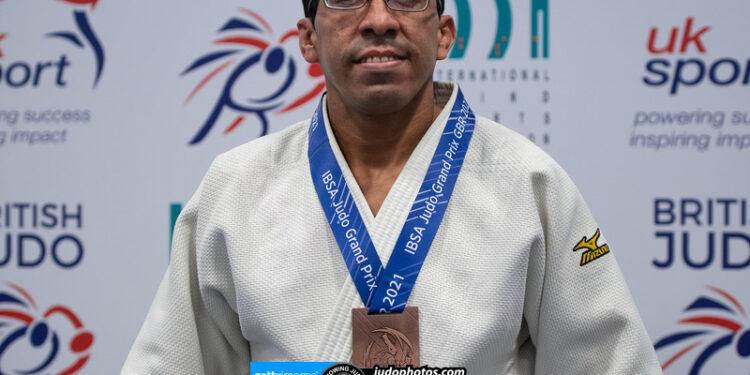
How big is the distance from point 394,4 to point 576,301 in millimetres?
601

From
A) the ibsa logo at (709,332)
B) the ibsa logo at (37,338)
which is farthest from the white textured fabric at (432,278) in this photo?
the ibsa logo at (37,338)

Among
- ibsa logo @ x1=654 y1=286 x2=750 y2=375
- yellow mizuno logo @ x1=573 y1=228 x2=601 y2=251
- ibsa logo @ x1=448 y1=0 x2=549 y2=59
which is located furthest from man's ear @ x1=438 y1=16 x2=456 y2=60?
ibsa logo @ x1=654 y1=286 x2=750 y2=375

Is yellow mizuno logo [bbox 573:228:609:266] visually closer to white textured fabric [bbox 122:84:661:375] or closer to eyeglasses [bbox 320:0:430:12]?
white textured fabric [bbox 122:84:661:375]

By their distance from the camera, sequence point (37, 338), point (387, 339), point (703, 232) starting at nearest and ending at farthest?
point (387, 339) < point (703, 232) < point (37, 338)

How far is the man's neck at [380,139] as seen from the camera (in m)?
1.39

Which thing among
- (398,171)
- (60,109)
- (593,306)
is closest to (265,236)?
(398,171)

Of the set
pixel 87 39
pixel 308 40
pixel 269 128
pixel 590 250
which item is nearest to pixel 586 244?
pixel 590 250

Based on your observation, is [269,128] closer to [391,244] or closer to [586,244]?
[391,244]

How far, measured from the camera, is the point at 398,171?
4.61ft

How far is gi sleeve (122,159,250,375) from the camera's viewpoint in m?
1.39

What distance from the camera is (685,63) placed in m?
2.27

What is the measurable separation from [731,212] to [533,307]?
1.21m

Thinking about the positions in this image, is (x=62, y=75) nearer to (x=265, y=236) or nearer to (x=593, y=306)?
(x=265, y=236)

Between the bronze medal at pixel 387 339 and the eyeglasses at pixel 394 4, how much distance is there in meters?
0.51
